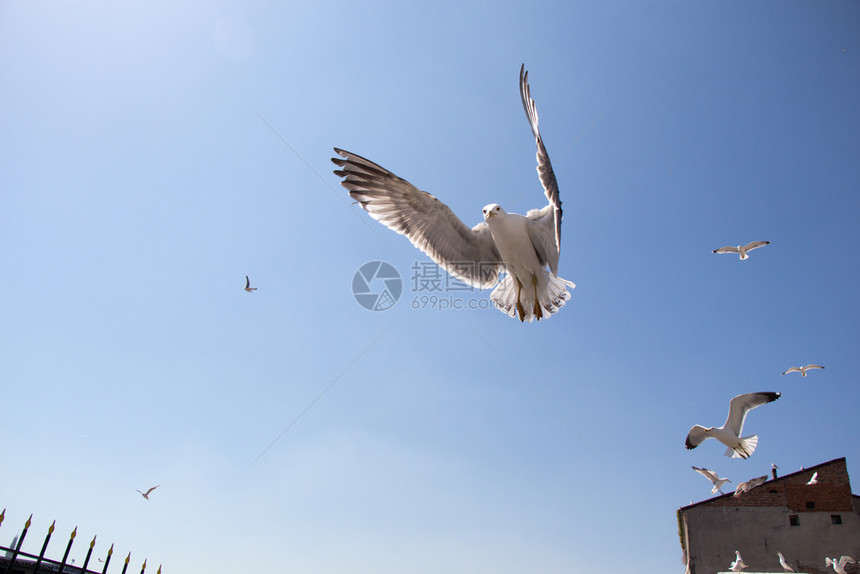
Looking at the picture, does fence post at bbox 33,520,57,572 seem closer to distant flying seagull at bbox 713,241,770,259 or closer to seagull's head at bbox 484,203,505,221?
seagull's head at bbox 484,203,505,221

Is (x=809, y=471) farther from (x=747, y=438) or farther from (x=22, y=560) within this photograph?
(x=22, y=560)

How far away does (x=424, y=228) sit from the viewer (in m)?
7.85

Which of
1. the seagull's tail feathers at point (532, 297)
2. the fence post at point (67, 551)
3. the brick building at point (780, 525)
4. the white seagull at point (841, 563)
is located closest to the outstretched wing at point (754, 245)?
the seagull's tail feathers at point (532, 297)

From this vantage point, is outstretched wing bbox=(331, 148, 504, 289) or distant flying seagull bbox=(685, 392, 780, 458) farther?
distant flying seagull bbox=(685, 392, 780, 458)

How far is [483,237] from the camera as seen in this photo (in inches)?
310

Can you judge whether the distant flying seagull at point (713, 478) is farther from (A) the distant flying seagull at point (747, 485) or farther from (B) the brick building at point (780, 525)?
(B) the brick building at point (780, 525)

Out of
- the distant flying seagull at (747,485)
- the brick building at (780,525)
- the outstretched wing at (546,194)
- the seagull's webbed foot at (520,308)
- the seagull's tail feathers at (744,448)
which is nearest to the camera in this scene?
the outstretched wing at (546,194)

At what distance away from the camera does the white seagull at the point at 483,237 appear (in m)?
6.93

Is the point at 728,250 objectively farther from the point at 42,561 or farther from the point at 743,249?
the point at 42,561

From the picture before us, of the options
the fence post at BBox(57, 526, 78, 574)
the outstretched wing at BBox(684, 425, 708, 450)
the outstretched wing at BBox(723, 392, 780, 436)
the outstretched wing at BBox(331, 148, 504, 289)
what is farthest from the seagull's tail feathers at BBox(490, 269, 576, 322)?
the fence post at BBox(57, 526, 78, 574)

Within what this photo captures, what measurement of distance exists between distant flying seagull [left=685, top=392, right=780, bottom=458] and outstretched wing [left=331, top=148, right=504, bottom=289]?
4.76 meters

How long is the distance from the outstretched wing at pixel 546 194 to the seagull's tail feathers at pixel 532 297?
0.52 metres

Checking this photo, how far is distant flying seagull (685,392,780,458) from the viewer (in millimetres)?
8703

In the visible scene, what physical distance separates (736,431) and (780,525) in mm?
7641
